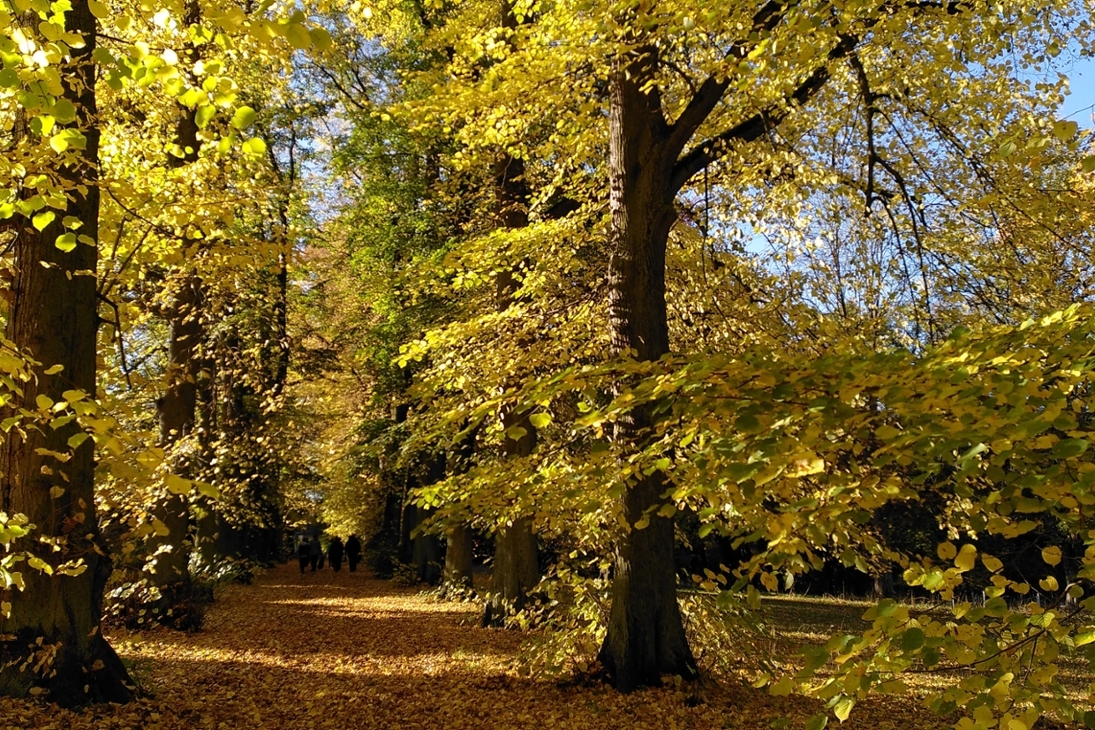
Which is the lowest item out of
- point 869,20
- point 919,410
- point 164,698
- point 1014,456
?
point 164,698

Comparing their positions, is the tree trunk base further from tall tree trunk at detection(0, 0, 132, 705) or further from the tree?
the tree

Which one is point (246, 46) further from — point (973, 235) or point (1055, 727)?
point (1055, 727)

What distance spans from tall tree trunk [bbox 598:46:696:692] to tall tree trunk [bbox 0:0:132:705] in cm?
413

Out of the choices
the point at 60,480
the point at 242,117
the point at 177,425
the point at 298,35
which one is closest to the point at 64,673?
the point at 60,480

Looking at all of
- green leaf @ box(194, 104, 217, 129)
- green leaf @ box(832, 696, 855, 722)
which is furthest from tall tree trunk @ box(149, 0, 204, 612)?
green leaf @ box(832, 696, 855, 722)

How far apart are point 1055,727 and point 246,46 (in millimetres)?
11243

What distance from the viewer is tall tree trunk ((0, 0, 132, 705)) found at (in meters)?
5.16

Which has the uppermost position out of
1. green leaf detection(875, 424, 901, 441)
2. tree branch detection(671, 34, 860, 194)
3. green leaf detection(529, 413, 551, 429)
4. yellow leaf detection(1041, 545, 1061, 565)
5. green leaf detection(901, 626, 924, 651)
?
tree branch detection(671, 34, 860, 194)

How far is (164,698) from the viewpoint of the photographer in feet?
20.2

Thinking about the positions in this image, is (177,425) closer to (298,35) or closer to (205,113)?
(205,113)

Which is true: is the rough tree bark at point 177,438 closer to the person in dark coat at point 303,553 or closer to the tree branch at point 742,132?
the tree branch at point 742,132

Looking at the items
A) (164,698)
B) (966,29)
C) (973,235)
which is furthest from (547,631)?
(966,29)

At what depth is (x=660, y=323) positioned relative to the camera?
685 cm

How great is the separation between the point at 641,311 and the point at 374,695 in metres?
4.56
